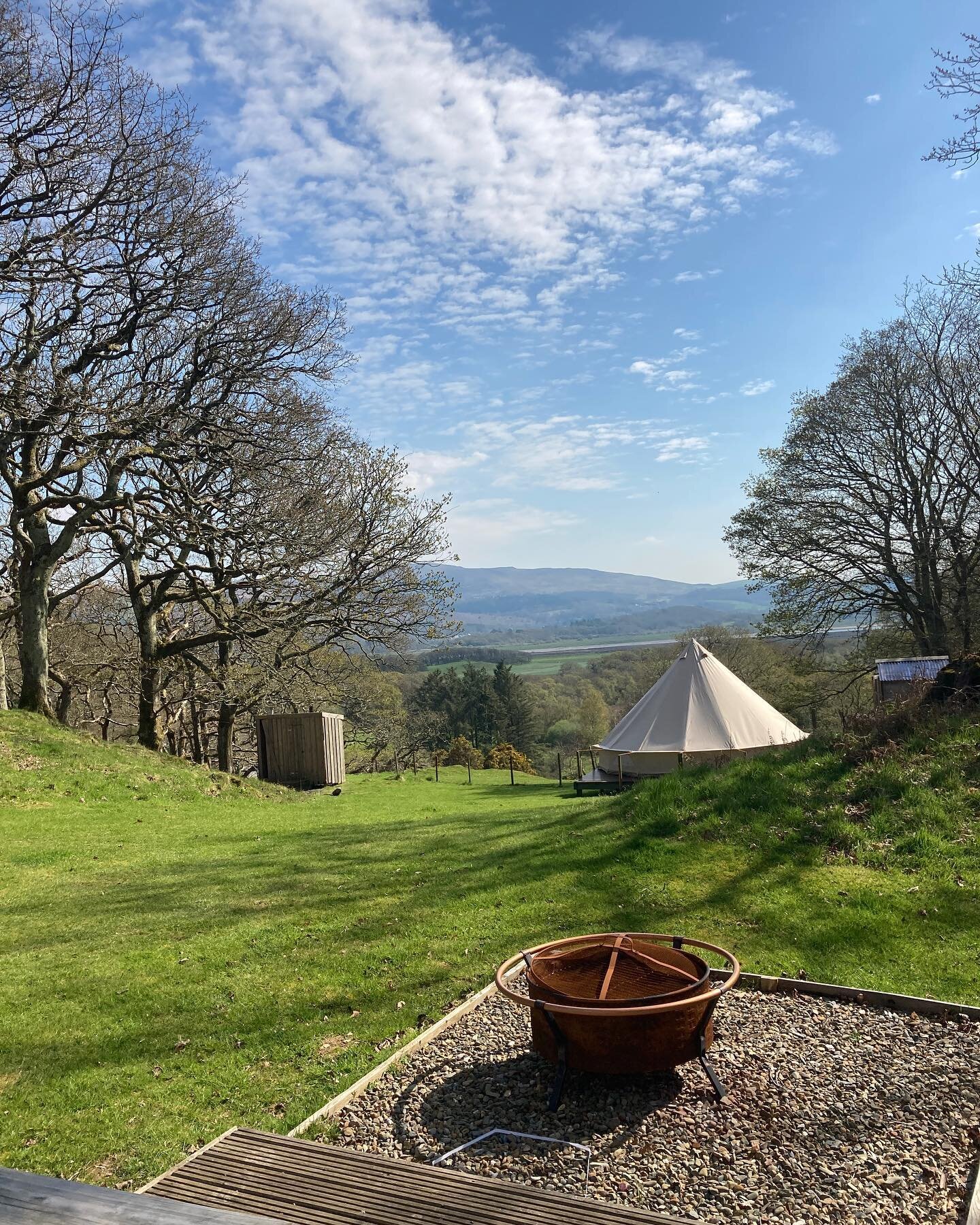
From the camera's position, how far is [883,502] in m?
25.5

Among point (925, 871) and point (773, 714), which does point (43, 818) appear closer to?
point (925, 871)

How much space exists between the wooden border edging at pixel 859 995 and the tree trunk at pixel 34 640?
16308 millimetres

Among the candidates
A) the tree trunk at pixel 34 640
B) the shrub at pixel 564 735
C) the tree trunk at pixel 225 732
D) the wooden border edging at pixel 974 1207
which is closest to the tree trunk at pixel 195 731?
the tree trunk at pixel 225 732

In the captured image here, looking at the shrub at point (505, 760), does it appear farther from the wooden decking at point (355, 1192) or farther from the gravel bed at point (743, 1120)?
the wooden decking at point (355, 1192)

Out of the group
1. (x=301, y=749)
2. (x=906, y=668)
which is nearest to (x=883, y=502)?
(x=906, y=668)

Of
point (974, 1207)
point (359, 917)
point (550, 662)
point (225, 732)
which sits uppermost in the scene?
point (550, 662)

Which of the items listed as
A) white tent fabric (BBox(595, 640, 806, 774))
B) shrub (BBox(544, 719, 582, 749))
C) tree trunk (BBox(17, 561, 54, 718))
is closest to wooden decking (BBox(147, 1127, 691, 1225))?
tree trunk (BBox(17, 561, 54, 718))

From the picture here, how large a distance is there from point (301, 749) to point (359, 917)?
15535 millimetres

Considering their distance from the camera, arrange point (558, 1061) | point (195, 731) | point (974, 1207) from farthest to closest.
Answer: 1. point (195, 731)
2. point (558, 1061)
3. point (974, 1207)

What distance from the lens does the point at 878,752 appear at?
33.0 feet

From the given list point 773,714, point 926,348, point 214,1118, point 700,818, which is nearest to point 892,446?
point 926,348

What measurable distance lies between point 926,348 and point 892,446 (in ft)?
9.37

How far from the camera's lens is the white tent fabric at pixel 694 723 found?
64.2 feet

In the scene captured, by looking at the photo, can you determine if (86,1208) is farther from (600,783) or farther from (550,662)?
(550,662)
